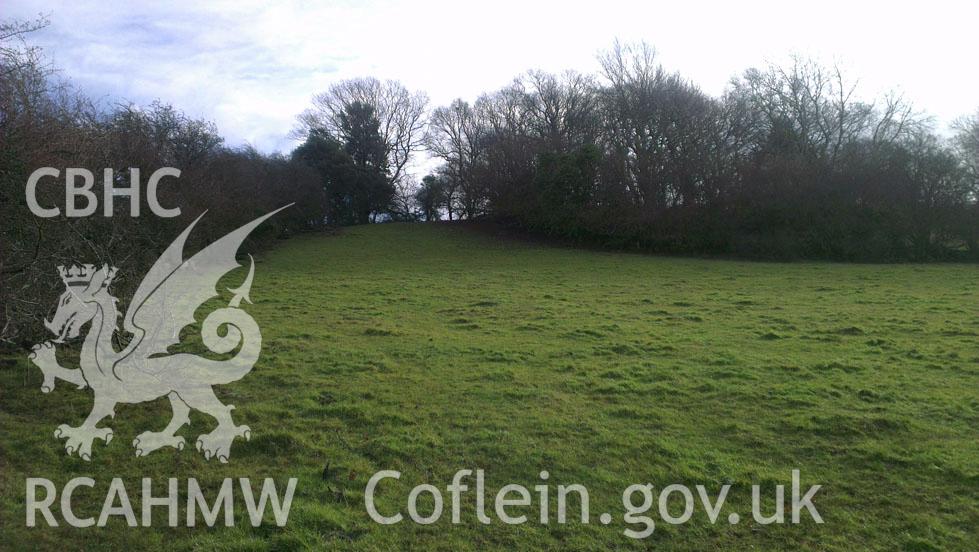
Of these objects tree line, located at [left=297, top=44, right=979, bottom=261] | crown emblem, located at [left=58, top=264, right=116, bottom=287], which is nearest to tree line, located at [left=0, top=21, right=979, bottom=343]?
tree line, located at [left=297, top=44, right=979, bottom=261]

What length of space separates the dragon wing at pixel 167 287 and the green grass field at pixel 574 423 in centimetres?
88

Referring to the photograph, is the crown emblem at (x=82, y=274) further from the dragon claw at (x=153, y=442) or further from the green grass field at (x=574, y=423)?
the dragon claw at (x=153, y=442)

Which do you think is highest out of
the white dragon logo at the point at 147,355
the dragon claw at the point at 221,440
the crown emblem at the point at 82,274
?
the crown emblem at the point at 82,274

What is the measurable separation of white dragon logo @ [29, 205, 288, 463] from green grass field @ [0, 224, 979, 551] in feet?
0.62

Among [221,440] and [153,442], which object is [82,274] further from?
[221,440]

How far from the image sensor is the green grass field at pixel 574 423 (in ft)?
15.2

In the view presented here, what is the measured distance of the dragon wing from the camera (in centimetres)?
723

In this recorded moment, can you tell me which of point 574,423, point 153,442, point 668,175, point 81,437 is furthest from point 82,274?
point 668,175

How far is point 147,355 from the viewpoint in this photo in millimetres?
7289

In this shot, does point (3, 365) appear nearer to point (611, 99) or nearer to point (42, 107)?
point (42, 107)

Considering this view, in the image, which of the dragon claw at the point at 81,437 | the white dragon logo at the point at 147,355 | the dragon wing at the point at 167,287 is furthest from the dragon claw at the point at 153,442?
the dragon wing at the point at 167,287

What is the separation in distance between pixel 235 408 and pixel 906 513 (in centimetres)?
664

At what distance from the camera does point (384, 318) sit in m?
13.5

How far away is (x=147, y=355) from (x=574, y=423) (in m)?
5.16
